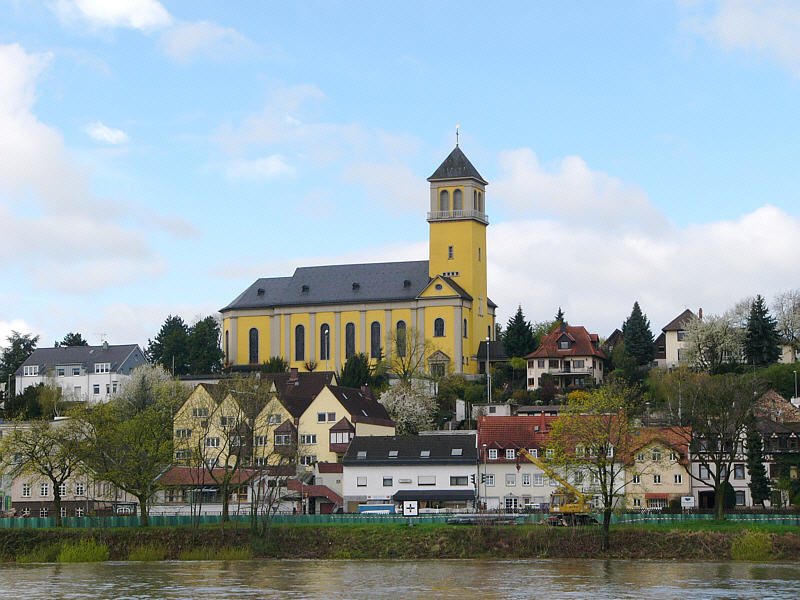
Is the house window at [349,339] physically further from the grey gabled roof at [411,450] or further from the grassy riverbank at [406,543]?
the grassy riverbank at [406,543]

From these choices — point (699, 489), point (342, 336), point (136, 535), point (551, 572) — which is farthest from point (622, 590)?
point (342, 336)

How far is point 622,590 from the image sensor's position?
47719 mm

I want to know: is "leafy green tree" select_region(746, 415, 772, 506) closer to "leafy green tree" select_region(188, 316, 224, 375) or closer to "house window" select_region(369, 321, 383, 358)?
"house window" select_region(369, 321, 383, 358)

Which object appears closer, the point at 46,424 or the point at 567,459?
the point at 567,459

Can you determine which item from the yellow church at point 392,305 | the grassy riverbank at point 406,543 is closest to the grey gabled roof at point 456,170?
the yellow church at point 392,305

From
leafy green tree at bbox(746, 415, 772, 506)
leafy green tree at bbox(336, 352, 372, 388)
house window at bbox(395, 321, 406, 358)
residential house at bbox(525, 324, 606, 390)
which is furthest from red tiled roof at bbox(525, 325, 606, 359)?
leafy green tree at bbox(746, 415, 772, 506)

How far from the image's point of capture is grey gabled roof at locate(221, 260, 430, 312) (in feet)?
417

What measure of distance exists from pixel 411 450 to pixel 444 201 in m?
53.2

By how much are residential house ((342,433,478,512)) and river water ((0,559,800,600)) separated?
54.3ft

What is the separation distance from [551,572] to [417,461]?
79.4 ft

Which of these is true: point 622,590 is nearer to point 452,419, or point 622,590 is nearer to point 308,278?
point 452,419

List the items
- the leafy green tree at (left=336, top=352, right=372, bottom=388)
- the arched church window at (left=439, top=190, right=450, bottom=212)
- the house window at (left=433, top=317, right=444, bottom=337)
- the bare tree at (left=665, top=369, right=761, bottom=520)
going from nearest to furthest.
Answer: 1. the bare tree at (left=665, top=369, right=761, bottom=520)
2. the leafy green tree at (left=336, top=352, right=372, bottom=388)
3. the house window at (left=433, top=317, right=444, bottom=337)
4. the arched church window at (left=439, top=190, right=450, bottom=212)

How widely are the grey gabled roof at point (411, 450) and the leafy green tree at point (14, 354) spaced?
60.2 metres

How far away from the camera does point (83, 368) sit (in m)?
123
